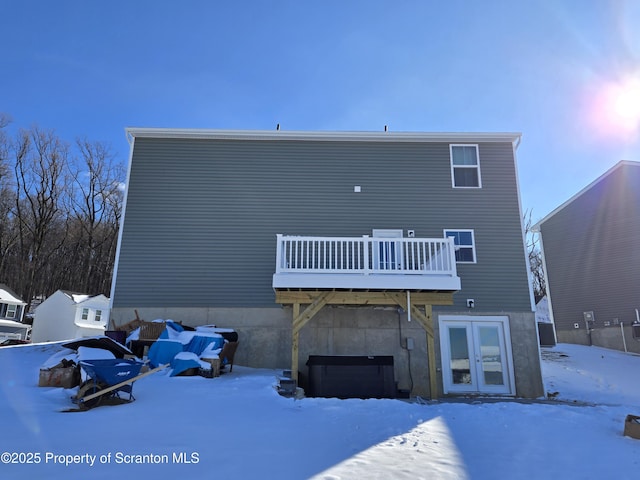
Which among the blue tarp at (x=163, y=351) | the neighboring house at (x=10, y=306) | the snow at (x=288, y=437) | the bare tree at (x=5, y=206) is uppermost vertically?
the bare tree at (x=5, y=206)

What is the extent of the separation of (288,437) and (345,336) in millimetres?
6119

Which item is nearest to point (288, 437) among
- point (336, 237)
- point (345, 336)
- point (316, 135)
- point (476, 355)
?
point (336, 237)

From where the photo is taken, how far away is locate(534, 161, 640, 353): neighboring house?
15.8m

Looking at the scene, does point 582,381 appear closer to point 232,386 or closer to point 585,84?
point 585,84

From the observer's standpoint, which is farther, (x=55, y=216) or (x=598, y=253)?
(x=55, y=216)

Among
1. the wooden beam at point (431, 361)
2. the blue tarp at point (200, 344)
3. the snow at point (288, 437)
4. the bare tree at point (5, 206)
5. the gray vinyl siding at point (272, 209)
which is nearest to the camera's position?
the snow at point (288, 437)

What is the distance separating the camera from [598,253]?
1680 cm

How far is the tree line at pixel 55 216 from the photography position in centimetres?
2903

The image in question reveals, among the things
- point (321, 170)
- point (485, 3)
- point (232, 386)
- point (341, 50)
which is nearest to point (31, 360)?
point (232, 386)

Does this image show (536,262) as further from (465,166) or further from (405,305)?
(405,305)

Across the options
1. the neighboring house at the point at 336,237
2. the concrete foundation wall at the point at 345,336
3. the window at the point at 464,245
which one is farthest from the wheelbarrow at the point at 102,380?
the window at the point at 464,245

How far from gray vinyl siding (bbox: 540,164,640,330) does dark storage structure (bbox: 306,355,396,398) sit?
1219 cm

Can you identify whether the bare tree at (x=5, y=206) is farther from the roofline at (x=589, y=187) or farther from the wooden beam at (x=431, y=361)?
the roofline at (x=589, y=187)

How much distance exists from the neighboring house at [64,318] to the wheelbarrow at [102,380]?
63.8 ft
